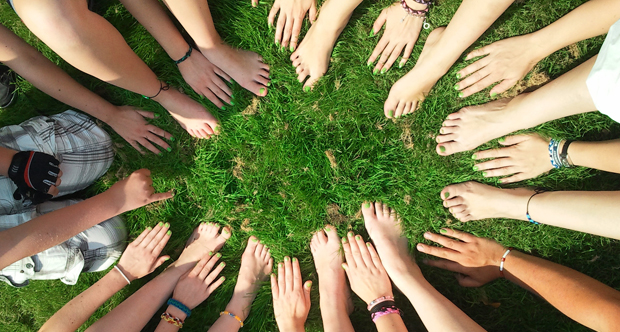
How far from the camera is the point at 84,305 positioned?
2.33 metres

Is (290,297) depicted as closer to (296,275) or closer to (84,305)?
A: (296,275)

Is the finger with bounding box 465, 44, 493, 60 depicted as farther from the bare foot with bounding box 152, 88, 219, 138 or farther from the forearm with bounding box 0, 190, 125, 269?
the forearm with bounding box 0, 190, 125, 269

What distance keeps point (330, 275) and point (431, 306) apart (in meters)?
0.65

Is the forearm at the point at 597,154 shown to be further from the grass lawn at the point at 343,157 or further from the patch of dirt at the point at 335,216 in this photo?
the patch of dirt at the point at 335,216

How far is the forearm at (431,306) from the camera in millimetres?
2031

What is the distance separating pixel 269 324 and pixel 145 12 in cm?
214

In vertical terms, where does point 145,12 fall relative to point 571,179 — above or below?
above

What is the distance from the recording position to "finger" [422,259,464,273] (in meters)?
2.34

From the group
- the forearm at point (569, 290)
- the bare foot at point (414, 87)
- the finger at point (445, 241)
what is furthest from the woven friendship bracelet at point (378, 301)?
the bare foot at point (414, 87)

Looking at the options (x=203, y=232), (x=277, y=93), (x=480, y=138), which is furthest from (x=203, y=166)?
(x=480, y=138)

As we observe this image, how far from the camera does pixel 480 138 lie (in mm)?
2186

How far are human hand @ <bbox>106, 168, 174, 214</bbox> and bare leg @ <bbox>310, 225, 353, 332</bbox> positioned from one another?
1.12m

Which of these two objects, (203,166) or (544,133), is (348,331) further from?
(544,133)

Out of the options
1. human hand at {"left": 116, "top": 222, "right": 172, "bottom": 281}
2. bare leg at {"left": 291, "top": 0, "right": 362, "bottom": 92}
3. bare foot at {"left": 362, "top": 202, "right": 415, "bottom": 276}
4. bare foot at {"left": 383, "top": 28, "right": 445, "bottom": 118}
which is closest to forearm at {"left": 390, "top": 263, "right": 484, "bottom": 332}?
bare foot at {"left": 362, "top": 202, "right": 415, "bottom": 276}
